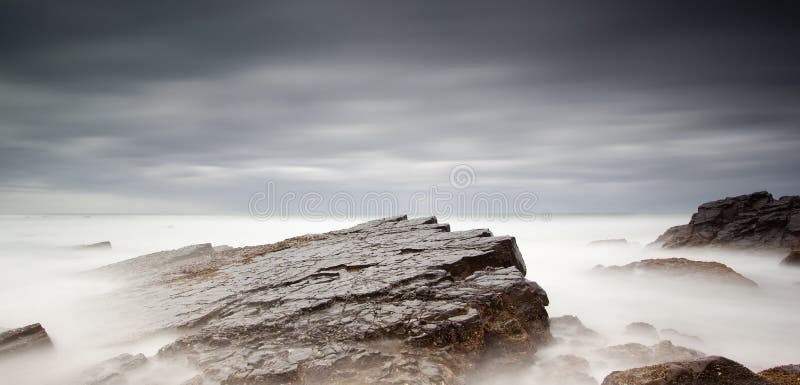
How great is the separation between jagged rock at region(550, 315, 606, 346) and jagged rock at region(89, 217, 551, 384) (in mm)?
1972

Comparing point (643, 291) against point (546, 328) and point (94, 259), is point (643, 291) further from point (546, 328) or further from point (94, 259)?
point (94, 259)

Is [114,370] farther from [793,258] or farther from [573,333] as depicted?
[793,258]

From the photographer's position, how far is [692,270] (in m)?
25.4

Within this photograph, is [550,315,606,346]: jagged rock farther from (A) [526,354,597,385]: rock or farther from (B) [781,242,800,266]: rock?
(B) [781,242,800,266]: rock

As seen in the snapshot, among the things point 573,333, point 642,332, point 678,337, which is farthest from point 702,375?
point 678,337

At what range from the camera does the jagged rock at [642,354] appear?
40.5 feet

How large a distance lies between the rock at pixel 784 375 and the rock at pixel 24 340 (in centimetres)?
1833

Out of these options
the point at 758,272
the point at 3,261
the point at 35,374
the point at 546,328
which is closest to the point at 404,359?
the point at 546,328

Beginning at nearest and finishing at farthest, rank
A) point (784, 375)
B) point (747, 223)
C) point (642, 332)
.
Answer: point (784, 375) < point (642, 332) < point (747, 223)

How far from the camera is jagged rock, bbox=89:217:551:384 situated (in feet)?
30.6

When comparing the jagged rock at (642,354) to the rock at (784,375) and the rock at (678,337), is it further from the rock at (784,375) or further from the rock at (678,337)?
the rock at (678,337)

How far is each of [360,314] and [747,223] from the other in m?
41.4

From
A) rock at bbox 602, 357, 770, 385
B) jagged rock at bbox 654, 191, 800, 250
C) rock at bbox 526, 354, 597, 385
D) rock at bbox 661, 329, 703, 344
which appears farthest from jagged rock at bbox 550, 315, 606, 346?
jagged rock at bbox 654, 191, 800, 250

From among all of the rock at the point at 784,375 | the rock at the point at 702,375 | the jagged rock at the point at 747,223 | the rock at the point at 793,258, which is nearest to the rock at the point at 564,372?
the rock at the point at 702,375
